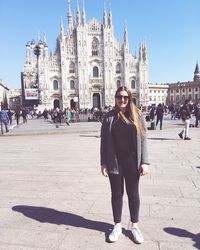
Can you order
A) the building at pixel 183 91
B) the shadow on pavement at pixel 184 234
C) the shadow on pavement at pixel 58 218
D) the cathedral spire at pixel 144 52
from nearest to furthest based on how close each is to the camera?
the shadow on pavement at pixel 184 234
the shadow on pavement at pixel 58 218
the cathedral spire at pixel 144 52
the building at pixel 183 91

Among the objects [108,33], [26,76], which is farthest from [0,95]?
[108,33]

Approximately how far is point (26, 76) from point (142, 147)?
51477 millimetres

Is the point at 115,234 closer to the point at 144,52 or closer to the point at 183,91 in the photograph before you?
the point at 144,52

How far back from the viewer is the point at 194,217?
328 cm

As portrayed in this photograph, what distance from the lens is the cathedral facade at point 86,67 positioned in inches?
2099

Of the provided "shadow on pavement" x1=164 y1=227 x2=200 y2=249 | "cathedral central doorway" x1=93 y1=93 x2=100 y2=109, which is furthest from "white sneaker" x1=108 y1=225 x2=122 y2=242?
"cathedral central doorway" x1=93 y1=93 x2=100 y2=109

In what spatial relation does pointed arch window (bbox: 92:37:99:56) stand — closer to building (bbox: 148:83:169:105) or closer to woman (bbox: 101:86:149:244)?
building (bbox: 148:83:169:105)

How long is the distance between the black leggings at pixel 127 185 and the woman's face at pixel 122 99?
23.0 inches

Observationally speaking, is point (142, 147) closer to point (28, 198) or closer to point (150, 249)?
point (150, 249)

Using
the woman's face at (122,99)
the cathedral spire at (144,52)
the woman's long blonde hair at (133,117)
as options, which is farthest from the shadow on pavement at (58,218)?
the cathedral spire at (144,52)

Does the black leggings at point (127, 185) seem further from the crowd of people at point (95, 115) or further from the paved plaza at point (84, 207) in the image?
the crowd of people at point (95, 115)

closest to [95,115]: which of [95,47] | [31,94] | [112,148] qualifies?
[31,94]

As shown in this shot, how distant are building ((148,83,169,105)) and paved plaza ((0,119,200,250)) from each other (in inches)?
3291

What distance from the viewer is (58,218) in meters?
3.34
